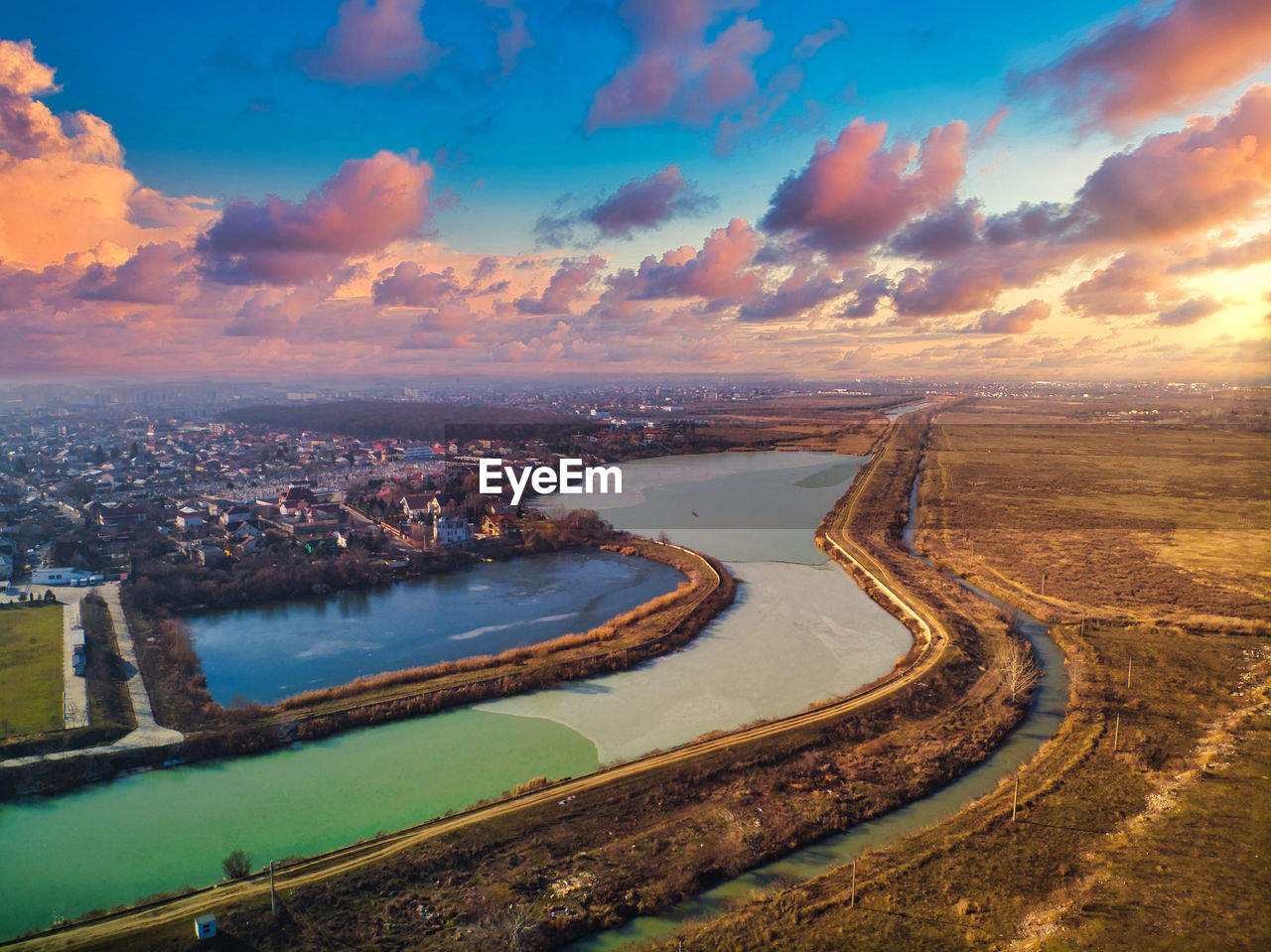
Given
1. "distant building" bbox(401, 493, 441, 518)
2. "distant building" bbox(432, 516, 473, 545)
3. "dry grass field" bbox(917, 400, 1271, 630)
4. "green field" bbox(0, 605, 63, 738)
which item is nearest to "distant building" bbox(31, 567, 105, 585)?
"green field" bbox(0, 605, 63, 738)

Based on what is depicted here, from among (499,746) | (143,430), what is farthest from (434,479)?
(143,430)

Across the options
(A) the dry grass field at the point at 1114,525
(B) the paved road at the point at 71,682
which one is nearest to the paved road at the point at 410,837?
(B) the paved road at the point at 71,682

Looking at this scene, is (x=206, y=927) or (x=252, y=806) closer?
(x=206, y=927)

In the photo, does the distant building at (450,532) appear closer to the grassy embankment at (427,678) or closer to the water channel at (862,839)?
the grassy embankment at (427,678)

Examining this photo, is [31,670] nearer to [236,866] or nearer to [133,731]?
[133,731]

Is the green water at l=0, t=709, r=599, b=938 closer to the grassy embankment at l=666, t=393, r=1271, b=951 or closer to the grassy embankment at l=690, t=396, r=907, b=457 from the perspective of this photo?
the grassy embankment at l=666, t=393, r=1271, b=951

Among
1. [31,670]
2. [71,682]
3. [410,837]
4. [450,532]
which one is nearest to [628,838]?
[410,837]
